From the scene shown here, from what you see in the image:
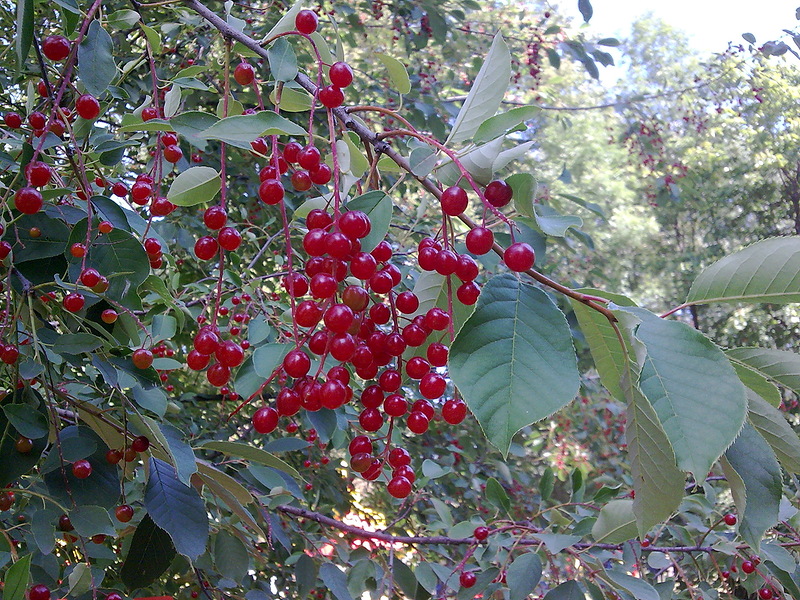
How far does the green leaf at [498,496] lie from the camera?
163 cm

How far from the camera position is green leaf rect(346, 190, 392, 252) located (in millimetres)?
557

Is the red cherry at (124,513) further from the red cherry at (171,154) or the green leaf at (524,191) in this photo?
the green leaf at (524,191)

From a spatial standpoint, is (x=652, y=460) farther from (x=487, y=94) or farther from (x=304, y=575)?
(x=304, y=575)

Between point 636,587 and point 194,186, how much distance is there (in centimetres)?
105

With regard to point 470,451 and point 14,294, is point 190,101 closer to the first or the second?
point 14,294

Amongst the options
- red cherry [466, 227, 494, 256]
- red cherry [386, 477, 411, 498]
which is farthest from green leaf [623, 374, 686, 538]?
red cherry [386, 477, 411, 498]

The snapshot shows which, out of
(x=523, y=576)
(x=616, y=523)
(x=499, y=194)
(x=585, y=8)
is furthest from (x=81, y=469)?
(x=585, y=8)

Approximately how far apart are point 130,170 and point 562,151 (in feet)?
A: 31.9

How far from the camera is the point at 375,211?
1.86 ft

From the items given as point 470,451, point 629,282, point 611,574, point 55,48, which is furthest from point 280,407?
point 629,282

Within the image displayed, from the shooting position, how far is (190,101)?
2.36 m

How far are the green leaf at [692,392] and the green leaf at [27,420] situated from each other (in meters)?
0.73

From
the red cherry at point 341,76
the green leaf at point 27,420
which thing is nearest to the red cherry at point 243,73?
the red cherry at point 341,76

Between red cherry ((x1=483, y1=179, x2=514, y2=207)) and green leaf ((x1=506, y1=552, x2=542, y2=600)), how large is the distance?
92 cm
